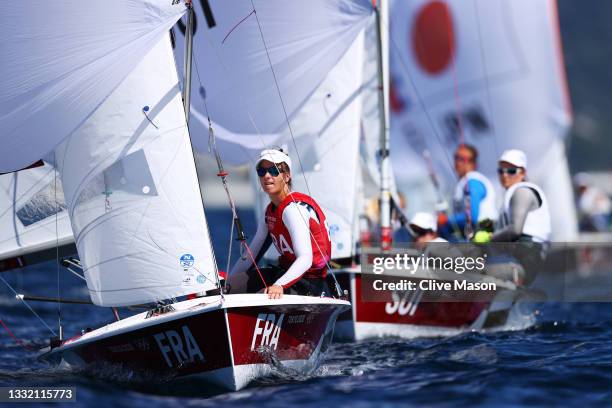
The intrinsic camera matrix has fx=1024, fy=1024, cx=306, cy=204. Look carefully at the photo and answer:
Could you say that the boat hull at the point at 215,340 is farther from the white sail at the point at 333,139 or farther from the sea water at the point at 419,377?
the white sail at the point at 333,139

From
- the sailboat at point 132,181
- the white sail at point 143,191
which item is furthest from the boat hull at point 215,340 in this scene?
the white sail at point 143,191

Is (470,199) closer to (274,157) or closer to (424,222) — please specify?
(424,222)

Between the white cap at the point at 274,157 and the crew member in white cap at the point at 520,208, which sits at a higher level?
the white cap at the point at 274,157

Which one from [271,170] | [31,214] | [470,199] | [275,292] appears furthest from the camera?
[470,199]

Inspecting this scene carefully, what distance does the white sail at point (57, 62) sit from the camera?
5.52 m

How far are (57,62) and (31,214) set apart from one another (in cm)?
158

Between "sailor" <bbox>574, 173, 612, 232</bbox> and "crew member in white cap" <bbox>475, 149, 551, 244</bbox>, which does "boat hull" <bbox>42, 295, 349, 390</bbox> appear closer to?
"crew member in white cap" <bbox>475, 149, 551, 244</bbox>

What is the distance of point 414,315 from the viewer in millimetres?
8117

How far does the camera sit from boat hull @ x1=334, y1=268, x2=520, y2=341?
7.96 metres

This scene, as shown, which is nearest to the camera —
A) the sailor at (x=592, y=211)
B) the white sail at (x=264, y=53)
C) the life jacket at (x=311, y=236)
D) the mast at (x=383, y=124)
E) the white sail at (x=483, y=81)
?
the life jacket at (x=311, y=236)

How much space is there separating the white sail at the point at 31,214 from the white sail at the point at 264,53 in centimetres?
135

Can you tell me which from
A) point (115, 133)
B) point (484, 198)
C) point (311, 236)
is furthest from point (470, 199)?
point (115, 133)

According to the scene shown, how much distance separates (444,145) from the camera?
42.3 ft

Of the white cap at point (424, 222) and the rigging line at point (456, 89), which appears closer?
the white cap at point (424, 222)
